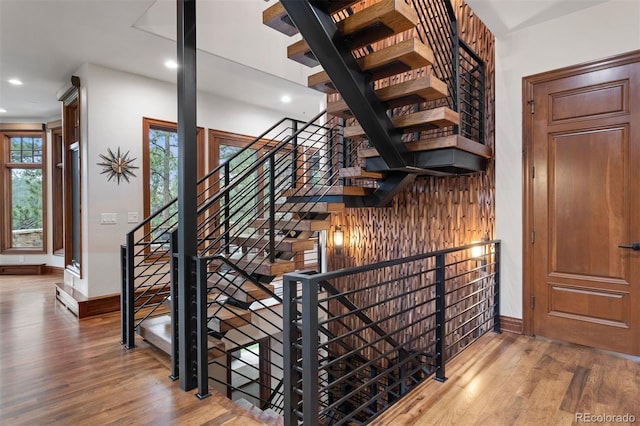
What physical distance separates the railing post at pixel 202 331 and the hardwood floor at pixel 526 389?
3.77ft

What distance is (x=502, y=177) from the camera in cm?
350

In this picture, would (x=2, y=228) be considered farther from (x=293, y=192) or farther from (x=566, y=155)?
(x=566, y=155)

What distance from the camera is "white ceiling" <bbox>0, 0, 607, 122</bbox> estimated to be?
321 centimetres

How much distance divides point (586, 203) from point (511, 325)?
1306 millimetres

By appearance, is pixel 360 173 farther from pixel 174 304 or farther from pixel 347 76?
pixel 174 304

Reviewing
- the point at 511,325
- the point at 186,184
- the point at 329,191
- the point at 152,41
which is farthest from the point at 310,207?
the point at 152,41

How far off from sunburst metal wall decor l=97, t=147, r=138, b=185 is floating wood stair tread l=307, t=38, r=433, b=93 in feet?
11.8

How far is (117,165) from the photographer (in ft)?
15.0

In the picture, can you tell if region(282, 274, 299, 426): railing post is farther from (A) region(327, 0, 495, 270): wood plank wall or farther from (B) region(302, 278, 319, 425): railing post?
(A) region(327, 0, 495, 270): wood plank wall

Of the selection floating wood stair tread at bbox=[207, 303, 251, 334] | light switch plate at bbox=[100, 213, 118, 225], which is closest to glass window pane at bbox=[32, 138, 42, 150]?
light switch plate at bbox=[100, 213, 118, 225]

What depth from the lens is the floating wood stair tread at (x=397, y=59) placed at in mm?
2189

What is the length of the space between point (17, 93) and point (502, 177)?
7.01m

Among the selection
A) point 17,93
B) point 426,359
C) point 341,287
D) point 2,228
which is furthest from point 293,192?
point 2,228

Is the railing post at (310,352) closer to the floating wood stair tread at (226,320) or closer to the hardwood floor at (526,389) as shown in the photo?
the hardwood floor at (526,389)
